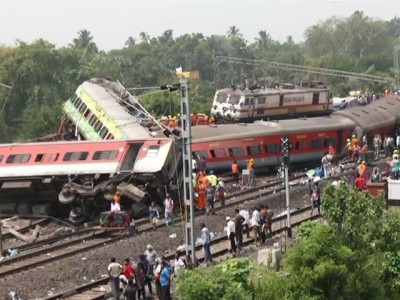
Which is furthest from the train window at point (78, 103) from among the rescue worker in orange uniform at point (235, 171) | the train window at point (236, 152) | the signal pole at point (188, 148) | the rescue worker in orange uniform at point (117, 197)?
the signal pole at point (188, 148)

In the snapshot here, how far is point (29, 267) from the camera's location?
24.3 metres

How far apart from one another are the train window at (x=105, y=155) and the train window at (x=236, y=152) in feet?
23.0

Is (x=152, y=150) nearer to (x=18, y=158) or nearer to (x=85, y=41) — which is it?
(x=18, y=158)

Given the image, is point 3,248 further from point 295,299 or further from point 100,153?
point 295,299

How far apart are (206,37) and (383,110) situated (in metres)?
96.6

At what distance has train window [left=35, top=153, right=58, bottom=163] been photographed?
108ft

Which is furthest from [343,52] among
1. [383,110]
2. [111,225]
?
[111,225]

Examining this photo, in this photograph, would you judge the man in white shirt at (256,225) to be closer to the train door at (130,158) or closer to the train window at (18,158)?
the train door at (130,158)

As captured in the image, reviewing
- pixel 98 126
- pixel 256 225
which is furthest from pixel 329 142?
pixel 256 225

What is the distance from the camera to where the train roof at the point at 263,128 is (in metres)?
37.5

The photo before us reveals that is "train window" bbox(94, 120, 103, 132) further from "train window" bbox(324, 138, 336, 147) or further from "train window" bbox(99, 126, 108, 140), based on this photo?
"train window" bbox(324, 138, 336, 147)

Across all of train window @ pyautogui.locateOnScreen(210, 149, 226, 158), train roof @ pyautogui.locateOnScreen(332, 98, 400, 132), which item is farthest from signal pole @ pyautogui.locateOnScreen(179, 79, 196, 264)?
train roof @ pyautogui.locateOnScreen(332, 98, 400, 132)

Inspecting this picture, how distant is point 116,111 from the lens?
3859cm

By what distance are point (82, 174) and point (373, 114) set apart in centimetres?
1757
